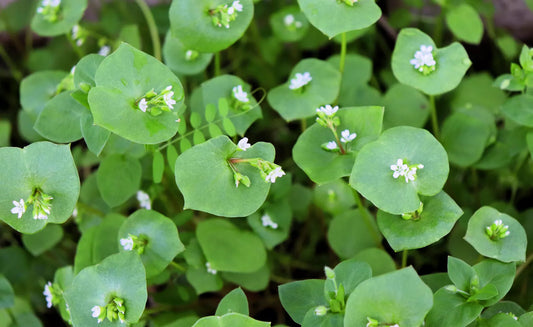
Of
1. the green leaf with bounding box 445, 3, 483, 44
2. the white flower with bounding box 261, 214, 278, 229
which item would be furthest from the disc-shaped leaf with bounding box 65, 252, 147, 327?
the green leaf with bounding box 445, 3, 483, 44

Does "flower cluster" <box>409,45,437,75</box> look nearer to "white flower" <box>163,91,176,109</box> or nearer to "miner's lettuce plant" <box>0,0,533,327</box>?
"miner's lettuce plant" <box>0,0,533,327</box>

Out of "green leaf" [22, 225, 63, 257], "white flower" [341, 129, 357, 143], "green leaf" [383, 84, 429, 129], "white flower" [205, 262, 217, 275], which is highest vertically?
"white flower" [341, 129, 357, 143]

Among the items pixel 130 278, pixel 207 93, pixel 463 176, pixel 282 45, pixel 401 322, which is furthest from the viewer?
pixel 282 45

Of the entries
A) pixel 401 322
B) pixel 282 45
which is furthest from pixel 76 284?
pixel 282 45

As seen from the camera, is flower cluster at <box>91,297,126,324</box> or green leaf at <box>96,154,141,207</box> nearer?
flower cluster at <box>91,297,126,324</box>

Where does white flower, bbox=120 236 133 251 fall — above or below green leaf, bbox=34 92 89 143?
below

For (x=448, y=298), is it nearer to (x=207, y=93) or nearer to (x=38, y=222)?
(x=207, y=93)
